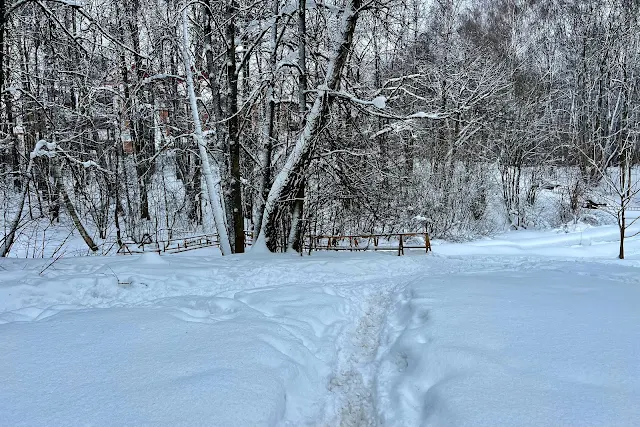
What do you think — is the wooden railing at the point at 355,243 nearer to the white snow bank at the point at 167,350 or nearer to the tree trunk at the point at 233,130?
the tree trunk at the point at 233,130

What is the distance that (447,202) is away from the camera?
20.7 metres

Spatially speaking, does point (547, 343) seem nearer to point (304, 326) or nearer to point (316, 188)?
point (304, 326)

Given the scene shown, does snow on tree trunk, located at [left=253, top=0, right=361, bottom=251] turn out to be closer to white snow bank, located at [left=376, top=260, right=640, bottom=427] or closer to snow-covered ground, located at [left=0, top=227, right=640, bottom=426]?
snow-covered ground, located at [left=0, top=227, right=640, bottom=426]

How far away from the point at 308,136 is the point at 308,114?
819mm

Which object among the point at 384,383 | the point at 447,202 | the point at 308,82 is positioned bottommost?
the point at 384,383

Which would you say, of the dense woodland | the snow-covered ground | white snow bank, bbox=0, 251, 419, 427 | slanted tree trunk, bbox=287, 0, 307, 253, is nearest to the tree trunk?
the dense woodland

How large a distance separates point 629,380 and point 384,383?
2104mm

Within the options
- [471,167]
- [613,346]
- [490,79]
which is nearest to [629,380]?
[613,346]

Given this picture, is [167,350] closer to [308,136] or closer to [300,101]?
[308,136]

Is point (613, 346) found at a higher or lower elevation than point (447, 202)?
lower

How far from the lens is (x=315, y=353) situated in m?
4.45

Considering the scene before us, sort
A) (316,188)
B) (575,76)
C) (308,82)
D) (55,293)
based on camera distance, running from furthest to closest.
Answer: (575,76), (316,188), (308,82), (55,293)

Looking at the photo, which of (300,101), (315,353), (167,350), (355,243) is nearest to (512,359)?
(315,353)

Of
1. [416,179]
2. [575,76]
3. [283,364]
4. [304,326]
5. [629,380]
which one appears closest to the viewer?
[629,380]
